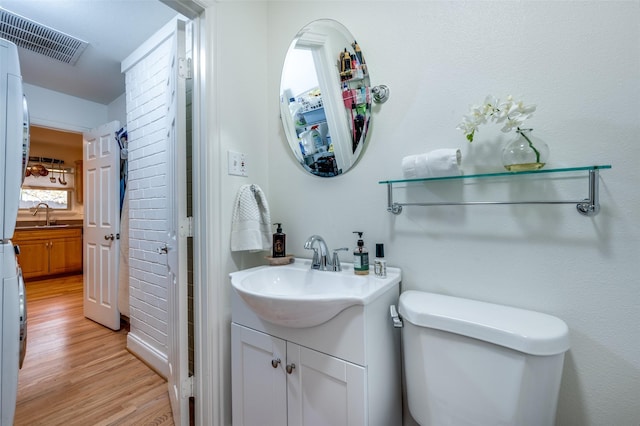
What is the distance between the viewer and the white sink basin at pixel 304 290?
2.71 feet

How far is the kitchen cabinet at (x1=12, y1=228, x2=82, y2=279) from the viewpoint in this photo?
4207 millimetres

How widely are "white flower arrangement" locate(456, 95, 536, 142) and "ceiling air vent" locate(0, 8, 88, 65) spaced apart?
9.41 ft

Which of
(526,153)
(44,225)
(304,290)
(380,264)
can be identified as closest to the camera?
(526,153)

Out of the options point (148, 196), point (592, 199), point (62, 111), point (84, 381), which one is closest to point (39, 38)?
point (62, 111)

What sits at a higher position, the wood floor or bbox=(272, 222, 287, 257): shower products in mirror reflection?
bbox=(272, 222, 287, 257): shower products in mirror reflection

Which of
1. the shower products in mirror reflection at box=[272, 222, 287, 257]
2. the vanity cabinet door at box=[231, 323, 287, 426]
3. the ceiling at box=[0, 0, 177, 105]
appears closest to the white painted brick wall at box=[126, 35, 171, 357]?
the ceiling at box=[0, 0, 177, 105]

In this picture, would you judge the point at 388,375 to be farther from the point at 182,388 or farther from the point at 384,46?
the point at 384,46

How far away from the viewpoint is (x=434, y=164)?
96 cm

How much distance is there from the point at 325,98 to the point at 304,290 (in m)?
0.94

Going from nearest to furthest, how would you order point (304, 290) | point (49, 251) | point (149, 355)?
point (304, 290) → point (149, 355) → point (49, 251)

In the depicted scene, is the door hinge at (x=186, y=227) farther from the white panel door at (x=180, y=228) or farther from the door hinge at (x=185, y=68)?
the door hinge at (x=185, y=68)

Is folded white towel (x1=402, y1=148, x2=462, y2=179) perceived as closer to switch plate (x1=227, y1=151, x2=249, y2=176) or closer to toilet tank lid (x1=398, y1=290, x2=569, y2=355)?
toilet tank lid (x1=398, y1=290, x2=569, y2=355)

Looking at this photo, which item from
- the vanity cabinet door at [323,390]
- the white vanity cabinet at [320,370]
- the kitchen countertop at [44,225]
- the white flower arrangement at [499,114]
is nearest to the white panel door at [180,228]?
the white vanity cabinet at [320,370]

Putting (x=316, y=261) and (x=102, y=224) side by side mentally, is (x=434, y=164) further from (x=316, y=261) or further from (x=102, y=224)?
(x=102, y=224)
